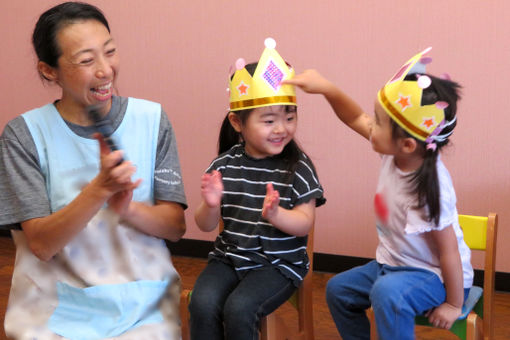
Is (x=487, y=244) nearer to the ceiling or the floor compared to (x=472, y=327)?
nearer to the ceiling

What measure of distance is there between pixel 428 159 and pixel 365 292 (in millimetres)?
434

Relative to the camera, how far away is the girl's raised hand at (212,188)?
173 cm

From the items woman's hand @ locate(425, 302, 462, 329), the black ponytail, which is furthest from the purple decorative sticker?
woman's hand @ locate(425, 302, 462, 329)

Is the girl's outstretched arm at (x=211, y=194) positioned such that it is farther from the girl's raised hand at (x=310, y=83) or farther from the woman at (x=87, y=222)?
the girl's raised hand at (x=310, y=83)

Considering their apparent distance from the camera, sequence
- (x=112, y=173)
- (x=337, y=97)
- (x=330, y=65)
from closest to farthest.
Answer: (x=112, y=173) < (x=337, y=97) < (x=330, y=65)

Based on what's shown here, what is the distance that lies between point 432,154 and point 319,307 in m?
1.32

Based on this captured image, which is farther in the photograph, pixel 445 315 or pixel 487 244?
pixel 487 244

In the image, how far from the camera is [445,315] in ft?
5.49

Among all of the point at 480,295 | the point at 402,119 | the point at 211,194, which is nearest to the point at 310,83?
the point at 402,119

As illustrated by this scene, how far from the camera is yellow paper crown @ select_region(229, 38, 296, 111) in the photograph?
1782mm

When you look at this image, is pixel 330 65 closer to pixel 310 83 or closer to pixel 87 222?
pixel 310 83

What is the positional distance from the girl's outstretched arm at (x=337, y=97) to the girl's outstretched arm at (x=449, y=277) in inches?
14.9

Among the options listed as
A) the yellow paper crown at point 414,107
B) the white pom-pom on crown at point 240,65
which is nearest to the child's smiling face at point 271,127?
the white pom-pom on crown at point 240,65

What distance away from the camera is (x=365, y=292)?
186 centimetres
